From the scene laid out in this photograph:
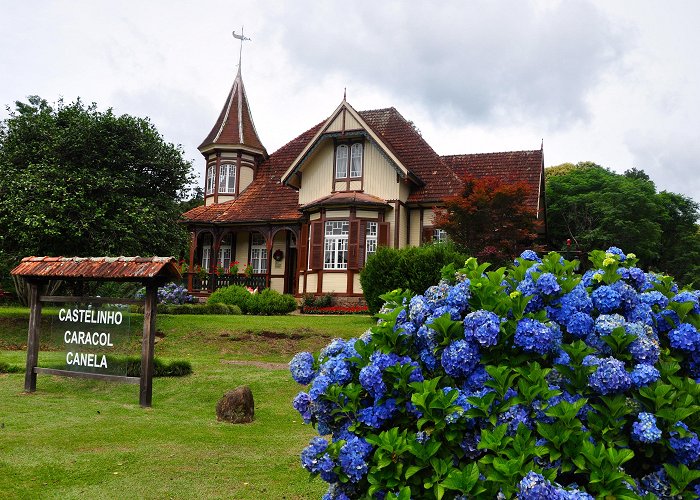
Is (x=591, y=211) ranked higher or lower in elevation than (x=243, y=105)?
lower

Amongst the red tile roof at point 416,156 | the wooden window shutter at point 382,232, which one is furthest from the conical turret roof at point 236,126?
the wooden window shutter at point 382,232

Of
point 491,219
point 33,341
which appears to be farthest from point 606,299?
point 491,219

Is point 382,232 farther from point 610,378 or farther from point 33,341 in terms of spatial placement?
point 610,378

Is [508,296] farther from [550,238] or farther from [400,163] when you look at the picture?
[550,238]

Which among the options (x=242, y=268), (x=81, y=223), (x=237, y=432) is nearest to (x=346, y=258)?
(x=242, y=268)

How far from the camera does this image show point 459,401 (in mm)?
3398

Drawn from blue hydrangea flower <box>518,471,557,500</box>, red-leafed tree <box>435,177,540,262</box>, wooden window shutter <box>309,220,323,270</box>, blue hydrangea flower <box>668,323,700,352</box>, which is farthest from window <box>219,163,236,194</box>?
blue hydrangea flower <box>518,471,557,500</box>

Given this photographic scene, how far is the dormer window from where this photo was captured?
26391 millimetres

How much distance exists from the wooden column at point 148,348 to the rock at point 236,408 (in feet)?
4.68

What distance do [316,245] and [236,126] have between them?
997 centimetres

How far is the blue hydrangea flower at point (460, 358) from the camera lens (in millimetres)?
3477

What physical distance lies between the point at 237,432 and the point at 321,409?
498 cm

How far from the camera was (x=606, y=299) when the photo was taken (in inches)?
152

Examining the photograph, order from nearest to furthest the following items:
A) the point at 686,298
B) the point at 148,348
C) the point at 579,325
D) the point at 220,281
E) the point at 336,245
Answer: the point at 579,325
the point at 686,298
the point at 148,348
the point at 336,245
the point at 220,281
